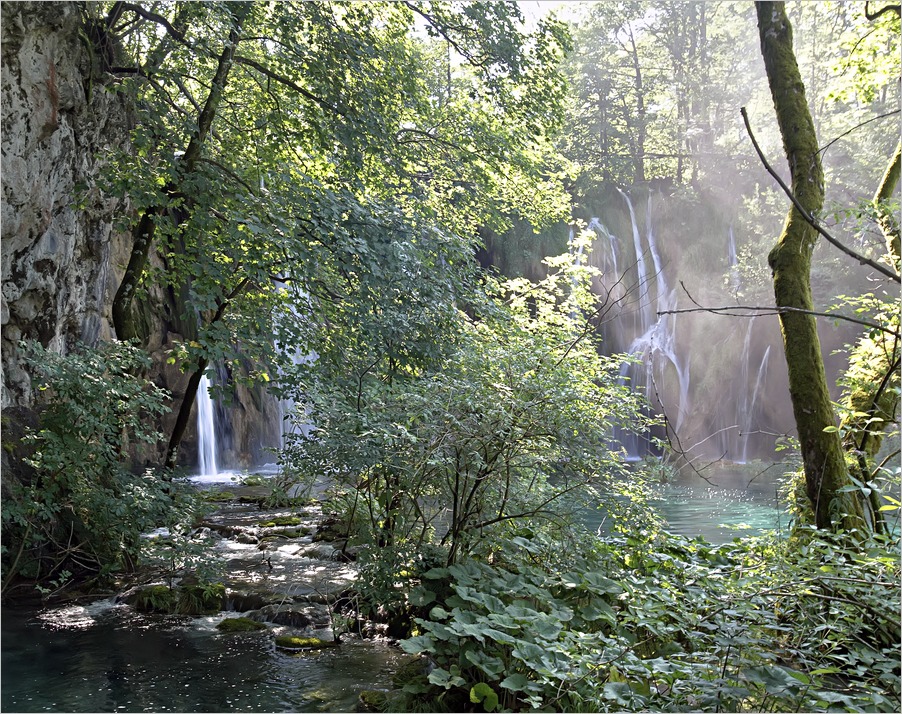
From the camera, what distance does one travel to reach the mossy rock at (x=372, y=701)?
4.46m

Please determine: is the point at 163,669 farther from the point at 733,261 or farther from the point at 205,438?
the point at 733,261

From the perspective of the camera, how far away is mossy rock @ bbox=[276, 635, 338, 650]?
5703 millimetres

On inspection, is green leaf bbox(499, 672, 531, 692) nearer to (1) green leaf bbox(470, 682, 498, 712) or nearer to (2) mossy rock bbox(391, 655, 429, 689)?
(1) green leaf bbox(470, 682, 498, 712)

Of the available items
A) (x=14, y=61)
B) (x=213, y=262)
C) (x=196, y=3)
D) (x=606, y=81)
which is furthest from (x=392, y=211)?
(x=606, y=81)

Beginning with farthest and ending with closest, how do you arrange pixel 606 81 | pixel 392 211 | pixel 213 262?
pixel 606 81
pixel 392 211
pixel 213 262

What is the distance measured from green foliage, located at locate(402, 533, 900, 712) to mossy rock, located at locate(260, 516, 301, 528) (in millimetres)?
5821

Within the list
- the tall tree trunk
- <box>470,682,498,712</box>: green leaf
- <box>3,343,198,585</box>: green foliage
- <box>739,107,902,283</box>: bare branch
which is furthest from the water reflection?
<box>739,107,902,283</box>: bare branch

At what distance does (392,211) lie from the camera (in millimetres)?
6816

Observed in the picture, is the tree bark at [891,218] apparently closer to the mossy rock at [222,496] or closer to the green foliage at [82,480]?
the green foliage at [82,480]

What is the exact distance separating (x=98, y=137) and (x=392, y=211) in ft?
12.4

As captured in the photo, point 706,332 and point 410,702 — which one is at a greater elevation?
point 706,332

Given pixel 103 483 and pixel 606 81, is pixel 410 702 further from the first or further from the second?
pixel 606 81

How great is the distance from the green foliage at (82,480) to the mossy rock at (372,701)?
2.81m

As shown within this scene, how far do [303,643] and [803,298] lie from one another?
4714 millimetres
